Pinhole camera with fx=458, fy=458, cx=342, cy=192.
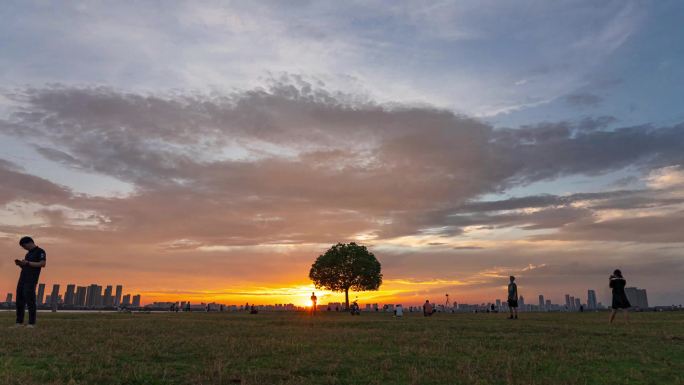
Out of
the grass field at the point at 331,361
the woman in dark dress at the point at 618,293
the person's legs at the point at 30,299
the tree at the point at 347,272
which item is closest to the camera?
the grass field at the point at 331,361

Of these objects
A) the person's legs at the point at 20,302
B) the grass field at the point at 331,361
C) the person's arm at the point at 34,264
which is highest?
the person's arm at the point at 34,264

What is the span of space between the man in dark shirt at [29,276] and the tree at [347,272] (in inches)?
2792

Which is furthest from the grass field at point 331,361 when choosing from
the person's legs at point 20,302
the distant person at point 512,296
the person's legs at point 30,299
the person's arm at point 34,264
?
the distant person at point 512,296

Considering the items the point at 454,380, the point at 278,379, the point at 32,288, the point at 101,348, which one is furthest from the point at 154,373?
the point at 32,288

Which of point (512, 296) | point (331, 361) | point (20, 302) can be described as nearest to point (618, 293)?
point (512, 296)

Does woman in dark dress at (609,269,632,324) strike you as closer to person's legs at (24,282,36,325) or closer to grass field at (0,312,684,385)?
grass field at (0,312,684,385)

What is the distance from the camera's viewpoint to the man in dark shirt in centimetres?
1577

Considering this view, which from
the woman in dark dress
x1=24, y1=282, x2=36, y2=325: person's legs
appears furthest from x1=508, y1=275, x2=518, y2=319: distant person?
x1=24, y1=282, x2=36, y2=325: person's legs

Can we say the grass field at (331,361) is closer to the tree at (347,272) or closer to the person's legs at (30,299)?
the person's legs at (30,299)

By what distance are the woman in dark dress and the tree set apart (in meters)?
62.2

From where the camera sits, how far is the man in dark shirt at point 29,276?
1577cm

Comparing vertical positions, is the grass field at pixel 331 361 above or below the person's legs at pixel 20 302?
below

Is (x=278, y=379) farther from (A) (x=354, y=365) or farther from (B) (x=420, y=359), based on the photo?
(B) (x=420, y=359)

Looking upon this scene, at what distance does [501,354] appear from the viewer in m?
9.99
